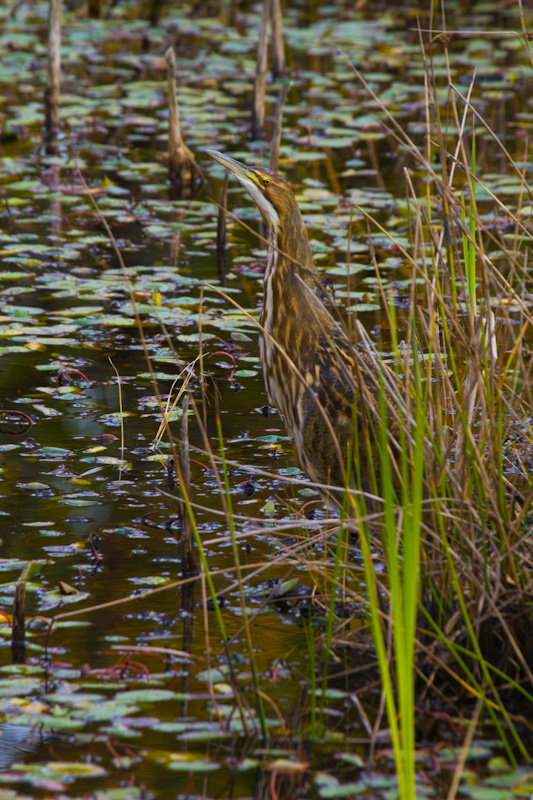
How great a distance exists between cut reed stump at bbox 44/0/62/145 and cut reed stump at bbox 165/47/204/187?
1270 millimetres

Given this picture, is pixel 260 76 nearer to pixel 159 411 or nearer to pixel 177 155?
pixel 177 155

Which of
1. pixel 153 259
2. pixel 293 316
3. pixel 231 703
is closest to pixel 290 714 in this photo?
pixel 231 703

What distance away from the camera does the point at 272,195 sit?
4.12 meters

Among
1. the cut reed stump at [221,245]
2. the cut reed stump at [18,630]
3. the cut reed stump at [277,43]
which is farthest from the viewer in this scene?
the cut reed stump at [277,43]

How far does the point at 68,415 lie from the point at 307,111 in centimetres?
594

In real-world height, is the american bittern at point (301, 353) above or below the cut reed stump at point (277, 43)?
below

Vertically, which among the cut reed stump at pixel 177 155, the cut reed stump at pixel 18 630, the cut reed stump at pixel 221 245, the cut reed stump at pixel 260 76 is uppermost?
the cut reed stump at pixel 260 76

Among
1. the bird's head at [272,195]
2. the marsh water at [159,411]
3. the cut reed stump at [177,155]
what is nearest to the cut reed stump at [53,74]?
the marsh water at [159,411]

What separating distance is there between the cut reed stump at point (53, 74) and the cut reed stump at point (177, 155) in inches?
50.0

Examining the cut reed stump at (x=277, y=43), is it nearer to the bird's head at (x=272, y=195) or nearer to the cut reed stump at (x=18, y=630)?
the bird's head at (x=272, y=195)

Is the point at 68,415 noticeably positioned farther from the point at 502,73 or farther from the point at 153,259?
the point at 502,73

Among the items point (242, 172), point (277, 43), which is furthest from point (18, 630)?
point (277, 43)

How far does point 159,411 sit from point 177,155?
3.43 meters

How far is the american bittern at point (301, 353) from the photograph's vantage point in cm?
382
